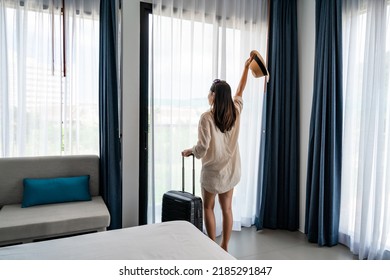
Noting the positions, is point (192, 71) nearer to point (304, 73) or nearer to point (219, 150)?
point (219, 150)

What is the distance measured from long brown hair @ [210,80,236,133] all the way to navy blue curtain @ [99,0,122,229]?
1018 mm

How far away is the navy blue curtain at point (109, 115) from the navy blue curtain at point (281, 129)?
1.54 metres

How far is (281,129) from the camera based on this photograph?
3.13 meters

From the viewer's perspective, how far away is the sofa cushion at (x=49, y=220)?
200cm

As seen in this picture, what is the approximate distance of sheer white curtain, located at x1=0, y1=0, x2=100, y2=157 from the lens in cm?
244

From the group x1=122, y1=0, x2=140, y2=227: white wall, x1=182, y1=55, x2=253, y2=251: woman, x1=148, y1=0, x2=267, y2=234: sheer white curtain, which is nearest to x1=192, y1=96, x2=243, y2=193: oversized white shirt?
→ x1=182, y1=55, x2=253, y2=251: woman

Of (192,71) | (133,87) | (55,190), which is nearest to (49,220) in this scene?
(55,190)

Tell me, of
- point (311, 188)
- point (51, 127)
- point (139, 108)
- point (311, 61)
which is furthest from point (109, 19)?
point (311, 188)

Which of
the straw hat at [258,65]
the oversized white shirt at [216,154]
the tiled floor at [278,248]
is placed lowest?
the tiled floor at [278,248]

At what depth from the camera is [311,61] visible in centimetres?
296

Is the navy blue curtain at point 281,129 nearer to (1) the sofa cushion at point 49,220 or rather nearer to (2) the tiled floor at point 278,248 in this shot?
(2) the tiled floor at point 278,248

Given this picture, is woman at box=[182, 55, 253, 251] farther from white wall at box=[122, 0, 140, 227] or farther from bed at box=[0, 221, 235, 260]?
bed at box=[0, 221, 235, 260]

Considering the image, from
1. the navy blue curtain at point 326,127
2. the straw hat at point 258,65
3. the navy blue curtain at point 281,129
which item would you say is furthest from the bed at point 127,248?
the navy blue curtain at point 281,129

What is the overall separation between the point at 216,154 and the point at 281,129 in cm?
118
